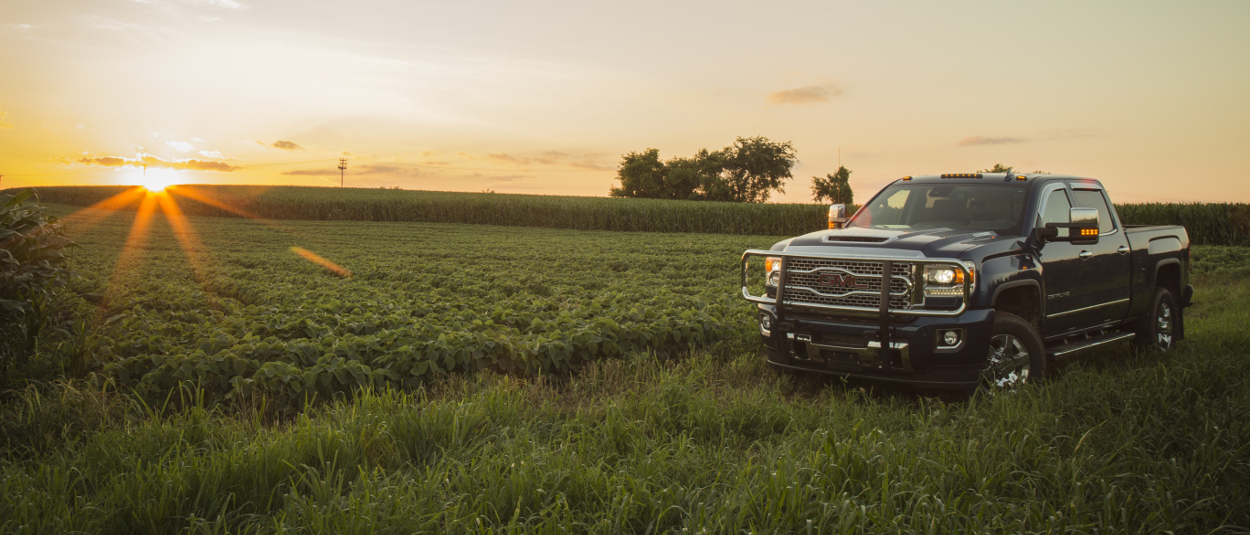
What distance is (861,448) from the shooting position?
4.24m

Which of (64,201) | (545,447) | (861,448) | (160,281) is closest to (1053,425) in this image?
(861,448)

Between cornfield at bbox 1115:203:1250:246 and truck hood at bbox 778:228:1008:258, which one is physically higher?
cornfield at bbox 1115:203:1250:246

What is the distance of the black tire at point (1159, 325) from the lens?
8.19 metres

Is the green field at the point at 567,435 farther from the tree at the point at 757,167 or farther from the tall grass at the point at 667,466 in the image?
the tree at the point at 757,167

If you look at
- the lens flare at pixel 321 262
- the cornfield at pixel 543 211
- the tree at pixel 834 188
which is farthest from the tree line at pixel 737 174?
the lens flare at pixel 321 262

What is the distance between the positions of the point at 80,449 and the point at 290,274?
10276 millimetres

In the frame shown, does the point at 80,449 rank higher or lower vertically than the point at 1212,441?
lower

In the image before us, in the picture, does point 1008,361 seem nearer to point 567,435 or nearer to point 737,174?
point 567,435

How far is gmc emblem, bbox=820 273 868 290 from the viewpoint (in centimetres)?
605

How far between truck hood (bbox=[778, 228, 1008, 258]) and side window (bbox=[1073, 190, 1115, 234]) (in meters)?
2.05

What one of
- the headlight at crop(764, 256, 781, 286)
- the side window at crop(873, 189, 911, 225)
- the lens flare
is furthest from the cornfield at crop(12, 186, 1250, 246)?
the headlight at crop(764, 256, 781, 286)

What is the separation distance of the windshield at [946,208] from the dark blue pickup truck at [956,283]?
1 centimetres

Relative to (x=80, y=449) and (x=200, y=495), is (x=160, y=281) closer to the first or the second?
(x=80, y=449)

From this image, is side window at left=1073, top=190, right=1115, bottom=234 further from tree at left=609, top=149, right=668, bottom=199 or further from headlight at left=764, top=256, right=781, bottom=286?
tree at left=609, top=149, right=668, bottom=199
